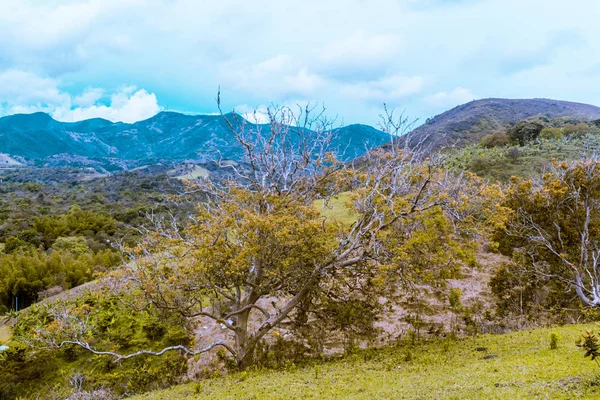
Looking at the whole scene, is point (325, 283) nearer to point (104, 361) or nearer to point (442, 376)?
point (442, 376)

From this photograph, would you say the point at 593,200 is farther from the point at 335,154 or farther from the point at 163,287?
the point at 163,287

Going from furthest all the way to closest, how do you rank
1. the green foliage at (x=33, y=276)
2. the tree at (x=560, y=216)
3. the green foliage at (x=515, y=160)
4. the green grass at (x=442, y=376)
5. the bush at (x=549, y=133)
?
the bush at (x=549, y=133) < the green foliage at (x=515, y=160) < the green foliage at (x=33, y=276) < the tree at (x=560, y=216) < the green grass at (x=442, y=376)

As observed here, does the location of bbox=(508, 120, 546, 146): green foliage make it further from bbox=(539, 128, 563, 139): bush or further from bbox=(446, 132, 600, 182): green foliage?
bbox=(446, 132, 600, 182): green foliage

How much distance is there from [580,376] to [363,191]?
6.66m

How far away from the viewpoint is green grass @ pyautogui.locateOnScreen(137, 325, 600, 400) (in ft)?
21.7

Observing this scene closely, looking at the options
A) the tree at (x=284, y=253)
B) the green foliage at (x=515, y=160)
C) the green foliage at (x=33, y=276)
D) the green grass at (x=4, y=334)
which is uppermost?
the green foliage at (x=515, y=160)

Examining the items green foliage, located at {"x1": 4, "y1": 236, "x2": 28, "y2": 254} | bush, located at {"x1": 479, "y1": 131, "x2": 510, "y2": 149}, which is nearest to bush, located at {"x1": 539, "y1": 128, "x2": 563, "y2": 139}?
bush, located at {"x1": 479, "y1": 131, "x2": 510, "y2": 149}

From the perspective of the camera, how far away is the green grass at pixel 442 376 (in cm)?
660

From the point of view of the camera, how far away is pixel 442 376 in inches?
319

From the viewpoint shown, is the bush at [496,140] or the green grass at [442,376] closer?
the green grass at [442,376]

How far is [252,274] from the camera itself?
440 inches

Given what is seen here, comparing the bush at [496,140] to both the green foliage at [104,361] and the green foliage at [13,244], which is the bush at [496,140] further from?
the green foliage at [13,244]

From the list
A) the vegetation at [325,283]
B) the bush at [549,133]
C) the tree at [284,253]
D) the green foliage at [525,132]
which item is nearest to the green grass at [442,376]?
the vegetation at [325,283]

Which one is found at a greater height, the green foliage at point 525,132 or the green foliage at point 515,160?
the green foliage at point 525,132
